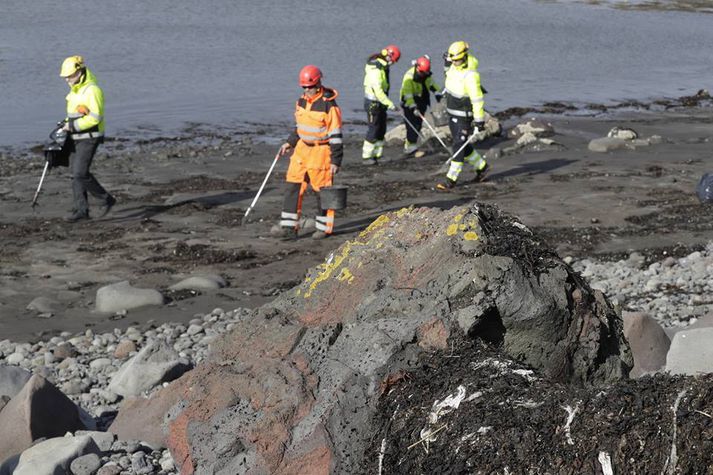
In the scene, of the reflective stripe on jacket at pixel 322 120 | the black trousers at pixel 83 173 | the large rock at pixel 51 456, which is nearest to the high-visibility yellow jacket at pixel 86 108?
the black trousers at pixel 83 173

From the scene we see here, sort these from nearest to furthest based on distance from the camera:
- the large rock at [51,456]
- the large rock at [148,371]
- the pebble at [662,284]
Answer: the large rock at [51,456]
the large rock at [148,371]
the pebble at [662,284]

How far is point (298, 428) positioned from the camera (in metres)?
5.14

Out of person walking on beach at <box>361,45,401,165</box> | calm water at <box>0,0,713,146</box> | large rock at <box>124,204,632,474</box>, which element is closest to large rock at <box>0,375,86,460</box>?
large rock at <box>124,204,632,474</box>

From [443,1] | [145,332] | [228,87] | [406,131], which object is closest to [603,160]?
[406,131]

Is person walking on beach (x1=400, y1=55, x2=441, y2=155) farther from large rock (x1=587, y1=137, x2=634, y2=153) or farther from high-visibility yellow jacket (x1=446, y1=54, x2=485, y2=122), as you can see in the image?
high-visibility yellow jacket (x1=446, y1=54, x2=485, y2=122)

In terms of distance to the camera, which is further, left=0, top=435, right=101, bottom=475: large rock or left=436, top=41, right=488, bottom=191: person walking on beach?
left=436, top=41, right=488, bottom=191: person walking on beach

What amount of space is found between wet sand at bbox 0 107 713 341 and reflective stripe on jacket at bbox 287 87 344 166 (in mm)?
1255

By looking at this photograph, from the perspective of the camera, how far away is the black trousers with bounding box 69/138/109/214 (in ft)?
46.9

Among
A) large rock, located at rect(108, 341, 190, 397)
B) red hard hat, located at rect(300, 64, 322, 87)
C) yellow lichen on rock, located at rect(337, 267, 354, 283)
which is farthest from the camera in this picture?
red hard hat, located at rect(300, 64, 322, 87)

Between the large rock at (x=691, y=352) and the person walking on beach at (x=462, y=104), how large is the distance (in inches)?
369

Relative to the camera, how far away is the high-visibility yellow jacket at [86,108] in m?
14.0

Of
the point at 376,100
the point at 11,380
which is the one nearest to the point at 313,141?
the point at 11,380

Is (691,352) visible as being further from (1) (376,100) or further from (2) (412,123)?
(2) (412,123)

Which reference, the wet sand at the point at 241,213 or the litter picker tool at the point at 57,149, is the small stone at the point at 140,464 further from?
the litter picker tool at the point at 57,149
